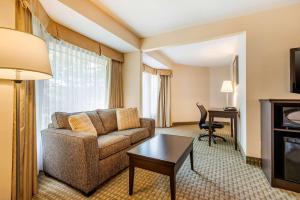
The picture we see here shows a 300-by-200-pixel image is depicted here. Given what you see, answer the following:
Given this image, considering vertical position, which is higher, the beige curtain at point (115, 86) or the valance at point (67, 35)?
the valance at point (67, 35)

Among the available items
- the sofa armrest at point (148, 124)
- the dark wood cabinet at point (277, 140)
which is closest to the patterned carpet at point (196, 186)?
the dark wood cabinet at point (277, 140)

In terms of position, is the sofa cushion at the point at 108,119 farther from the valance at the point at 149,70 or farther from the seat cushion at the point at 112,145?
the valance at the point at 149,70

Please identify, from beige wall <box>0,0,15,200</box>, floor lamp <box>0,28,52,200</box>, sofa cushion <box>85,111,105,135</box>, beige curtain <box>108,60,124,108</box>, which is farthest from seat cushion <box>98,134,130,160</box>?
beige curtain <box>108,60,124,108</box>

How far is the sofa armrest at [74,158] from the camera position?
1607mm

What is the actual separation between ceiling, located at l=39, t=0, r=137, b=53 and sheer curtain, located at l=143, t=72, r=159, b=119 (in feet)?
6.55

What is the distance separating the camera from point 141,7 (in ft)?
7.54

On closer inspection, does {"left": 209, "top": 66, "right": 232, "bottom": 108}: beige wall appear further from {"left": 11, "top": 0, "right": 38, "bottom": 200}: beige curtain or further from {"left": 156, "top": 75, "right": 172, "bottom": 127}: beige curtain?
{"left": 11, "top": 0, "right": 38, "bottom": 200}: beige curtain

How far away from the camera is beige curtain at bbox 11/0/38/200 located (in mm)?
1475

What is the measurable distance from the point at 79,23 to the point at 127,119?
1.77m

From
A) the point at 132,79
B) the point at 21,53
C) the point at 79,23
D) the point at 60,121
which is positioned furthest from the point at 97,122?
the point at 21,53

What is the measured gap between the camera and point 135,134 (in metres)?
2.56

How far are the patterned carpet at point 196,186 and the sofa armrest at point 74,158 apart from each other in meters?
0.13

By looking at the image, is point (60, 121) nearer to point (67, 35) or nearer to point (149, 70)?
point (67, 35)

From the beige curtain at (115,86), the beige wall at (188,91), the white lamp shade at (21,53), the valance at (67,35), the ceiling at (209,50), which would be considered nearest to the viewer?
the white lamp shade at (21,53)
